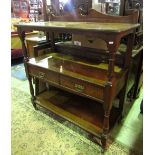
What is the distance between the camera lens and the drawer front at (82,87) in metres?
1.24

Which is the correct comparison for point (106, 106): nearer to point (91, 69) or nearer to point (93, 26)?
point (91, 69)

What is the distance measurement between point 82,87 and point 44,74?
0.48 metres

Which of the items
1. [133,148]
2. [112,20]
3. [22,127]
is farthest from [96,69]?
[22,127]

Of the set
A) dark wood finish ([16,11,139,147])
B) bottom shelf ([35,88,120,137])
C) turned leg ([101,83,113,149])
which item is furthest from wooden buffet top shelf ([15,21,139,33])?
bottom shelf ([35,88,120,137])

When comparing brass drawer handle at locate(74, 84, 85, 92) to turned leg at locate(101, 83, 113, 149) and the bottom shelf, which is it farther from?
the bottom shelf

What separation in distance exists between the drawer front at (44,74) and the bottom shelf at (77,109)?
0.39 meters

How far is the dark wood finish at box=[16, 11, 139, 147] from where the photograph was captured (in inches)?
42.8

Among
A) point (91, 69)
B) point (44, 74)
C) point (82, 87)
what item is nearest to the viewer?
point (82, 87)

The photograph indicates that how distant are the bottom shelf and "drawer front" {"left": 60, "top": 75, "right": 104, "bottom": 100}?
384 millimetres

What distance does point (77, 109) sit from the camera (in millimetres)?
1783

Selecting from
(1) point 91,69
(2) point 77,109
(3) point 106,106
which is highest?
(1) point 91,69

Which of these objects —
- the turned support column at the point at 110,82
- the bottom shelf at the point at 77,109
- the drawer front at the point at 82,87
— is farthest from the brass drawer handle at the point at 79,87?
the bottom shelf at the point at 77,109

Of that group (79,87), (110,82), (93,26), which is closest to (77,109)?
(79,87)
